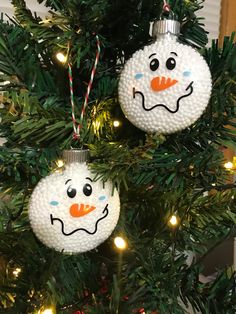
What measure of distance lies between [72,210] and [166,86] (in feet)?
0.53

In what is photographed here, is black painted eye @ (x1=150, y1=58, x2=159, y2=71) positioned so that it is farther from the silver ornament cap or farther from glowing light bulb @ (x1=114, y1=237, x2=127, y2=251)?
glowing light bulb @ (x1=114, y1=237, x2=127, y2=251)

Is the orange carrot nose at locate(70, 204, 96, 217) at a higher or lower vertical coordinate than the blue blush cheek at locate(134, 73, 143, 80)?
lower

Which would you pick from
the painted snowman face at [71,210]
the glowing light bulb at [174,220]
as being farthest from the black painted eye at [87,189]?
the glowing light bulb at [174,220]

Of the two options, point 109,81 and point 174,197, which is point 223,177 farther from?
point 109,81

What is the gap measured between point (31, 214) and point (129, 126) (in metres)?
0.19

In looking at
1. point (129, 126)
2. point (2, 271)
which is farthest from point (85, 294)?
point (129, 126)

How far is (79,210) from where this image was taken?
431mm

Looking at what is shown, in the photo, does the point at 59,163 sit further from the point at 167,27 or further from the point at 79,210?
the point at 167,27

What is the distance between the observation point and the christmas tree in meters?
0.44

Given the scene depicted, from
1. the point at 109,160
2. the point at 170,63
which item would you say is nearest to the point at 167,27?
the point at 170,63

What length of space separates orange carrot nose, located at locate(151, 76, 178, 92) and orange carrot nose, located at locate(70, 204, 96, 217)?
0.47 ft

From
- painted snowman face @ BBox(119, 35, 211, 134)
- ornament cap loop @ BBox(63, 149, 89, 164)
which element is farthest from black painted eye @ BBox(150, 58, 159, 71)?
ornament cap loop @ BBox(63, 149, 89, 164)

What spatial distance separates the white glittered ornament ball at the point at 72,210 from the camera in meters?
0.43

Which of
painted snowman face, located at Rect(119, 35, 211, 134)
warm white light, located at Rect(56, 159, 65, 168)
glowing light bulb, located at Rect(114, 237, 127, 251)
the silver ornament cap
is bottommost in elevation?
glowing light bulb, located at Rect(114, 237, 127, 251)
